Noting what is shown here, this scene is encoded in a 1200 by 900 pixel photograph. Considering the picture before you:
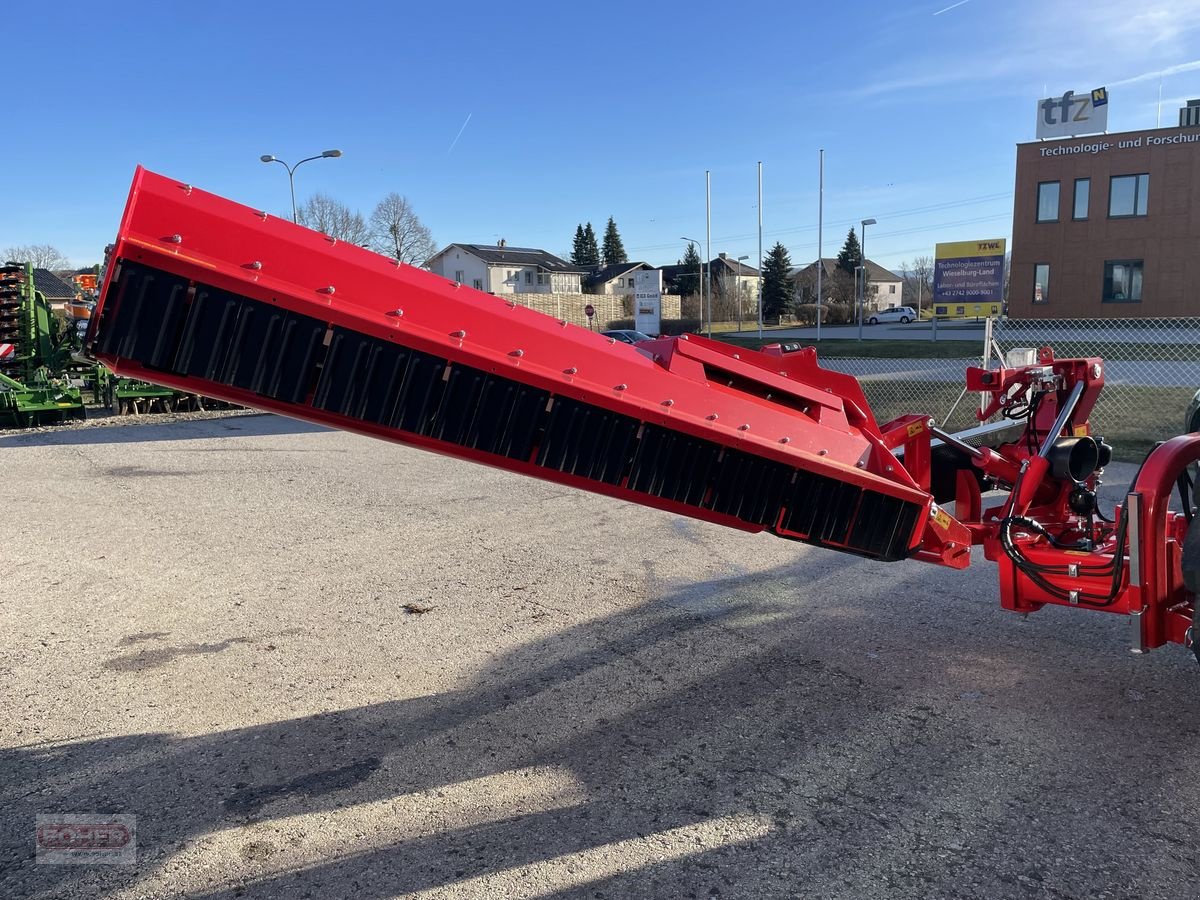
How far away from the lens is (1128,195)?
107 feet

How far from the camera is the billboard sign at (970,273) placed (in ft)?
43.9

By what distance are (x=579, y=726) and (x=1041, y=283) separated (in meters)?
36.1

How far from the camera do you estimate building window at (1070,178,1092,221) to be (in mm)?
33156

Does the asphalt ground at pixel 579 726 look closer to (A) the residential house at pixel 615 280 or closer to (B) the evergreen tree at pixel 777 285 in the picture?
(B) the evergreen tree at pixel 777 285

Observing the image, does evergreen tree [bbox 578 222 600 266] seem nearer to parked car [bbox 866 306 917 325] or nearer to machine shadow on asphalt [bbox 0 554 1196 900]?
parked car [bbox 866 306 917 325]

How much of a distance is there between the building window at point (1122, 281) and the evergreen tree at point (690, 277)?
4562 centimetres

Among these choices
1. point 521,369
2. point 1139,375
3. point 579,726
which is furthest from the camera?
point 1139,375

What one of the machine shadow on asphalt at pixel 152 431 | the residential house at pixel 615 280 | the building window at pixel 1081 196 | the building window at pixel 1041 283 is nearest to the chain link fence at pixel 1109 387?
the machine shadow on asphalt at pixel 152 431

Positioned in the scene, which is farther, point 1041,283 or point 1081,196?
point 1041,283

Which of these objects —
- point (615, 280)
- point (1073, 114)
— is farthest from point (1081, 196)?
point (615, 280)

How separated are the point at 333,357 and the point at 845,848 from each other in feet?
7.87

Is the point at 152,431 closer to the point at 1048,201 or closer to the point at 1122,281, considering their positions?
the point at 1048,201

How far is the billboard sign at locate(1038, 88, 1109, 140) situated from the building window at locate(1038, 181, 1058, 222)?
2175 mm

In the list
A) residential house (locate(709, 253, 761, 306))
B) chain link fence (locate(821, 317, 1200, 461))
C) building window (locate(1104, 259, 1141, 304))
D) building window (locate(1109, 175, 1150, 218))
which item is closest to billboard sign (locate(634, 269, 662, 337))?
residential house (locate(709, 253, 761, 306))
